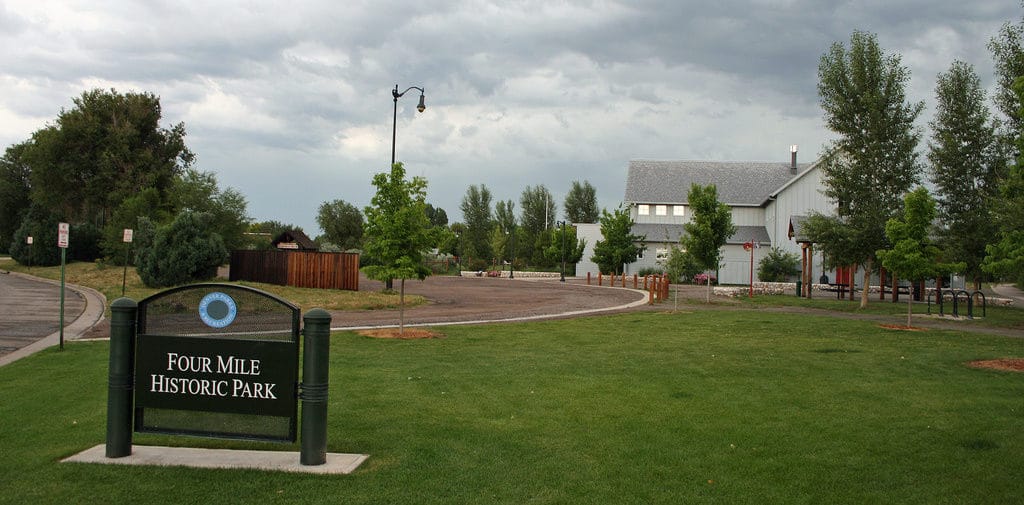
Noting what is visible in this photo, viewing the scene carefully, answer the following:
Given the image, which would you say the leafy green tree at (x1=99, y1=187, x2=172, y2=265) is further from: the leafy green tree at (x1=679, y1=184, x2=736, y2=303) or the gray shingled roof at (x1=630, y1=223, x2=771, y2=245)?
the gray shingled roof at (x1=630, y1=223, x2=771, y2=245)

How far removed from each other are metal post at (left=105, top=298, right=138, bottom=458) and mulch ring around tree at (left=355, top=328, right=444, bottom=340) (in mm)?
9225

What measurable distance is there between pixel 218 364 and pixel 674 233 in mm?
52387

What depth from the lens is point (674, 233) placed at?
2212 inches

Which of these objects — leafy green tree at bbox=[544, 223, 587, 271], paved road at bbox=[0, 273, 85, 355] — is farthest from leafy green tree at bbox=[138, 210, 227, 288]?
leafy green tree at bbox=[544, 223, 587, 271]

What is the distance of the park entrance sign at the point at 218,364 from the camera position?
5848mm

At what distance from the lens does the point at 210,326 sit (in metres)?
5.98

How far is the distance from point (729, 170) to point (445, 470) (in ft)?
192

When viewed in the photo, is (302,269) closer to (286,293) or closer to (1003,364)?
(286,293)

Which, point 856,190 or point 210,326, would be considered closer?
point 210,326

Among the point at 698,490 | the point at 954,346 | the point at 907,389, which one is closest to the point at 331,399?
the point at 698,490

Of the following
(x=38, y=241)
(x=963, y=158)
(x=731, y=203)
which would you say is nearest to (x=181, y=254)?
(x=38, y=241)

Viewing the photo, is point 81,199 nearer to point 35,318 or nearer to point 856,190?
point 35,318

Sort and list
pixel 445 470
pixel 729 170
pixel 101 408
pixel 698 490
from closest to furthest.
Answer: pixel 698 490 < pixel 445 470 < pixel 101 408 < pixel 729 170

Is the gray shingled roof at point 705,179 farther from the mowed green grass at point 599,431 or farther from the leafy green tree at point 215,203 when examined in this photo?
the mowed green grass at point 599,431
